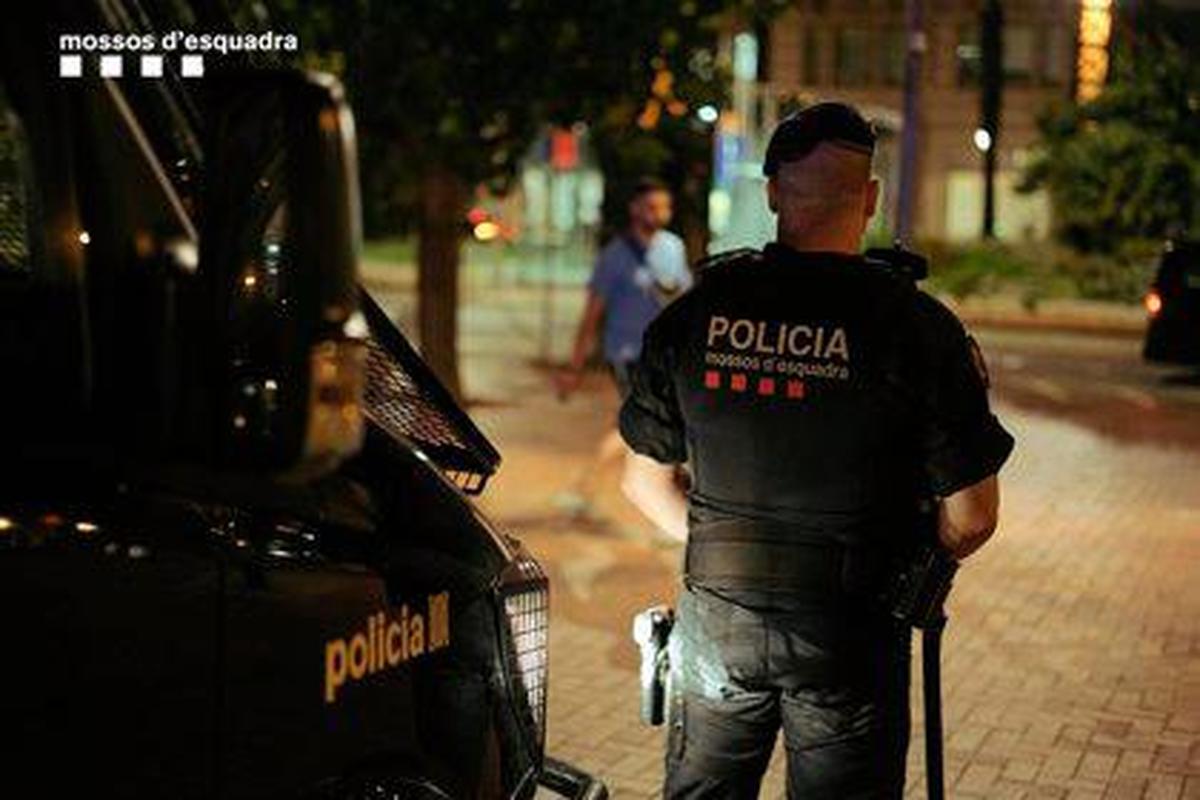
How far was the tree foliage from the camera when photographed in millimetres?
31250

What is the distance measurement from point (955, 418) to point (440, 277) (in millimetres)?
10636

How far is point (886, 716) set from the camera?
3197 millimetres

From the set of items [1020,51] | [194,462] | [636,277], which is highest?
[1020,51]

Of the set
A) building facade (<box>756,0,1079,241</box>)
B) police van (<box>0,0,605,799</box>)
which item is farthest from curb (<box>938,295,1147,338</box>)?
police van (<box>0,0,605,799</box>)

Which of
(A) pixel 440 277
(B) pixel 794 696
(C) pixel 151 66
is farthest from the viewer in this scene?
(A) pixel 440 277

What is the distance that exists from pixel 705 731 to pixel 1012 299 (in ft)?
91.2

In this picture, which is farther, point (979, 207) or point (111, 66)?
point (979, 207)

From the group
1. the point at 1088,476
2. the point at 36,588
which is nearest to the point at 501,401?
the point at 1088,476

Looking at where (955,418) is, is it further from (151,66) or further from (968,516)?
(151,66)

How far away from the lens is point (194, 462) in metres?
2.24

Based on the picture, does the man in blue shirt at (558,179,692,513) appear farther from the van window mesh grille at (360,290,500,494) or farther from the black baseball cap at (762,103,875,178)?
the black baseball cap at (762,103,875,178)

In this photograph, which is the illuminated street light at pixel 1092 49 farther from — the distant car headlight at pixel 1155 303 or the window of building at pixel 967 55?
the distant car headlight at pixel 1155 303

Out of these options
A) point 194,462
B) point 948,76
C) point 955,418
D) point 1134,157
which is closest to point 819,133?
point 955,418

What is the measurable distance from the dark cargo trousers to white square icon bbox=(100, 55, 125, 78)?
4.56 ft
